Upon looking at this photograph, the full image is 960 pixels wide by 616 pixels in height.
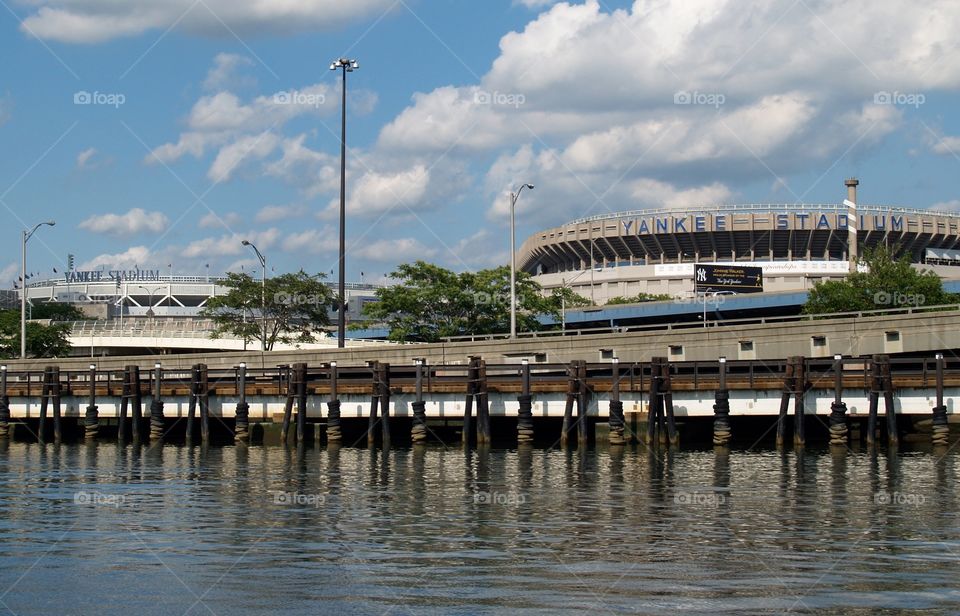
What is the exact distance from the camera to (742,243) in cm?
16088

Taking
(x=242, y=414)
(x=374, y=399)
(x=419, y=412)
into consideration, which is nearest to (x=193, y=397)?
(x=242, y=414)

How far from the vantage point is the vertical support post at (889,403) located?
39.4 meters

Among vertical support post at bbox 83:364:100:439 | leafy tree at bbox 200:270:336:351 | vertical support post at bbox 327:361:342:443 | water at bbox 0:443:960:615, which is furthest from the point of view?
Answer: leafy tree at bbox 200:270:336:351

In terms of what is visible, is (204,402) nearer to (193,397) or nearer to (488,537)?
(193,397)

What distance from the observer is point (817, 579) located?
1836 centimetres

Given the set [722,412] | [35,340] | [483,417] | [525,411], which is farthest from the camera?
[35,340]

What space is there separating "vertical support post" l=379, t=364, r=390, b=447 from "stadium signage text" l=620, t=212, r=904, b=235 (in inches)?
4699

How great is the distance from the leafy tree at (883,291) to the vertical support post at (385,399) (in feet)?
179

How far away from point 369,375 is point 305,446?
12.4 feet

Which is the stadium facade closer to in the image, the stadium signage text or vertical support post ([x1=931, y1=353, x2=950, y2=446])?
the stadium signage text

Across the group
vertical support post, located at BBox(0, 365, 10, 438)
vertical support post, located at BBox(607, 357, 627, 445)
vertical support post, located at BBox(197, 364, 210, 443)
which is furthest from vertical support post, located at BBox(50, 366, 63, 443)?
vertical support post, located at BBox(607, 357, 627, 445)

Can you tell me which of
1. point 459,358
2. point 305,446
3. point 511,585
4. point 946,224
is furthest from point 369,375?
point 946,224

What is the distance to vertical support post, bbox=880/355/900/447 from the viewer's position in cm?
3944

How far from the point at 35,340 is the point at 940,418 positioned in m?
83.3
